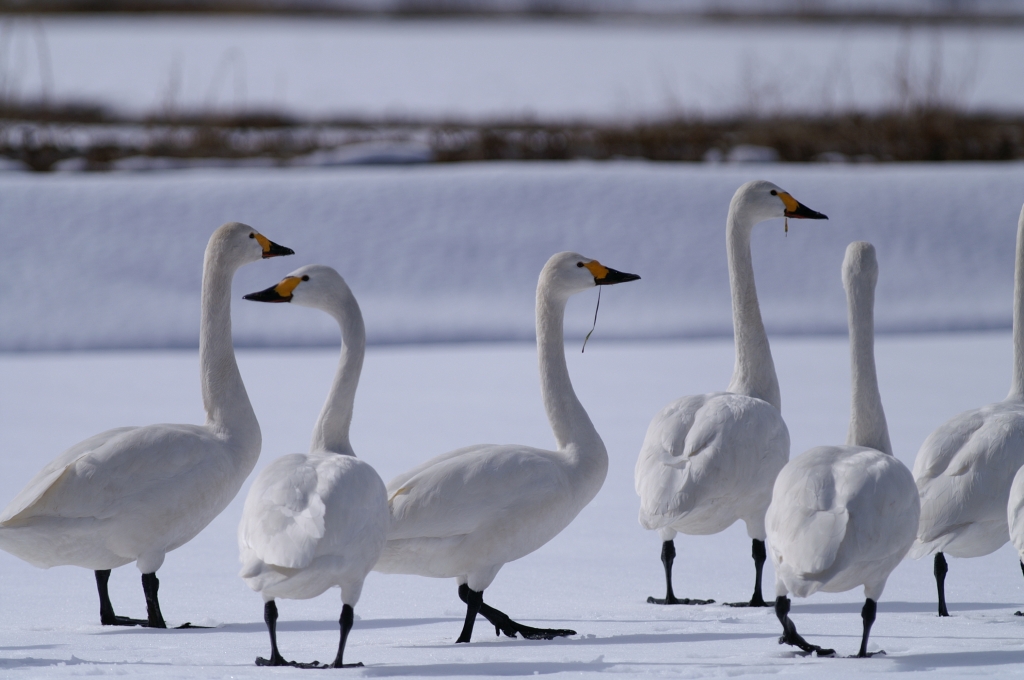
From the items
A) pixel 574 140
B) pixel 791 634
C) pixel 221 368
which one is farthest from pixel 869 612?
pixel 574 140

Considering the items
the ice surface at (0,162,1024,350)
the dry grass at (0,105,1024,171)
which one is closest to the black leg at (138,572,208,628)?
the ice surface at (0,162,1024,350)

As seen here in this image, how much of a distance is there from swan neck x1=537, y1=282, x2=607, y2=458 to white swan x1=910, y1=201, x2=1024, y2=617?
3.65ft

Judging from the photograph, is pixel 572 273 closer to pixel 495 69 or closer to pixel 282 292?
pixel 282 292

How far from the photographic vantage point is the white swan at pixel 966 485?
4043 mm

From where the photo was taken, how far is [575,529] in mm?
5492

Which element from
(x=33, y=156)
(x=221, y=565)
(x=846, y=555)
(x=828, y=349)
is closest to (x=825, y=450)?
(x=846, y=555)

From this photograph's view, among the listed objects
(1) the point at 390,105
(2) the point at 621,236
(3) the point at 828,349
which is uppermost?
(1) the point at 390,105

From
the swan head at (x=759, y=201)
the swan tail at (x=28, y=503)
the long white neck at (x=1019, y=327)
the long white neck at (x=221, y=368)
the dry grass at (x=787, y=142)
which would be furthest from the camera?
the dry grass at (x=787, y=142)

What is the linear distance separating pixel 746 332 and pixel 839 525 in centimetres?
198

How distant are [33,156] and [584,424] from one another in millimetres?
12519

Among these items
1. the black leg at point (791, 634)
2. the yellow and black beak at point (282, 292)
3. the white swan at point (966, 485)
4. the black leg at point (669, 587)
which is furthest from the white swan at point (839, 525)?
the yellow and black beak at point (282, 292)

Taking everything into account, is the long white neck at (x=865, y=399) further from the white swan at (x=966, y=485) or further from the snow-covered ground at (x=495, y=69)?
the snow-covered ground at (x=495, y=69)

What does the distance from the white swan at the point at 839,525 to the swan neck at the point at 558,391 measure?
2.70 ft

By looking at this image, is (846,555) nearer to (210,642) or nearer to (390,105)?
(210,642)
